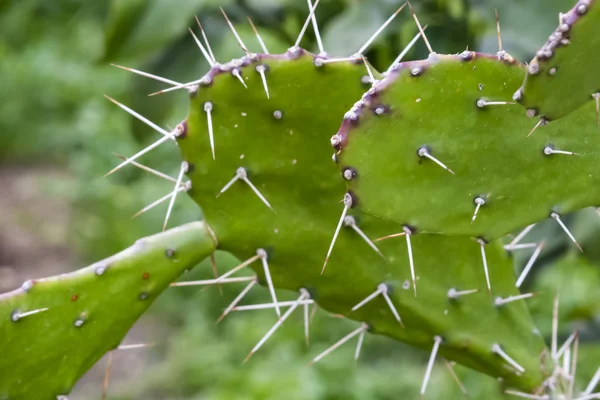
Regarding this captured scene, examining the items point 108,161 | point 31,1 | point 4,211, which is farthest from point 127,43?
point 4,211

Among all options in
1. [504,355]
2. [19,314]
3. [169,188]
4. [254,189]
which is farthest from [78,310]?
[169,188]

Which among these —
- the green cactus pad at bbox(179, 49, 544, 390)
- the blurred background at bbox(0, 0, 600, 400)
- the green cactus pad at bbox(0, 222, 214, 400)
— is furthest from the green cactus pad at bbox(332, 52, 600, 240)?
the blurred background at bbox(0, 0, 600, 400)

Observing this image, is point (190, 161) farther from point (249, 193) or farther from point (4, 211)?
point (4, 211)

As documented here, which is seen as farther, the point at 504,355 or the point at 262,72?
the point at 504,355

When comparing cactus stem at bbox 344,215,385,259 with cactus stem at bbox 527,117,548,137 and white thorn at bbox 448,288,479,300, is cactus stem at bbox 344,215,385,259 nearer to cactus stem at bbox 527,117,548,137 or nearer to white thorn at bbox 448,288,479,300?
white thorn at bbox 448,288,479,300

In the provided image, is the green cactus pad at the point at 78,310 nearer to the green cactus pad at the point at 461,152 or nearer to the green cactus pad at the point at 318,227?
the green cactus pad at the point at 318,227

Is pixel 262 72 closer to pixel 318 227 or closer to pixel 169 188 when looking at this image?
pixel 318 227

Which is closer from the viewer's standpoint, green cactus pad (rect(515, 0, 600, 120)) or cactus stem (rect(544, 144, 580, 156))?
green cactus pad (rect(515, 0, 600, 120))
